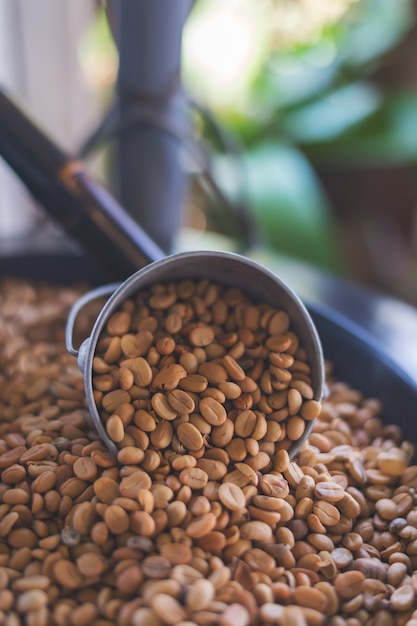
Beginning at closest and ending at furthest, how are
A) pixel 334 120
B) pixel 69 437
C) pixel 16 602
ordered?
pixel 16 602 < pixel 69 437 < pixel 334 120

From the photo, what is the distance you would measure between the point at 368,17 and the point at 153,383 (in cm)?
132

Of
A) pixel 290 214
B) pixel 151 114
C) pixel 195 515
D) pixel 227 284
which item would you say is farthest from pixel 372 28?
pixel 195 515

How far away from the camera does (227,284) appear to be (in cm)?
63

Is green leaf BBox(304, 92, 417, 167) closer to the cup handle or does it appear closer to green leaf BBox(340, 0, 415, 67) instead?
green leaf BBox(340, 0, 415, 67)

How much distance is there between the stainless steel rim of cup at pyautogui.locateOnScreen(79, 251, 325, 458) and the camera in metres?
0.52

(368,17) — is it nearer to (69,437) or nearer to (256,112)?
(256,112)

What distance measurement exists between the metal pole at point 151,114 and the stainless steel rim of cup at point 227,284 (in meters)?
0.24

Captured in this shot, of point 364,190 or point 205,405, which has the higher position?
point 205,405

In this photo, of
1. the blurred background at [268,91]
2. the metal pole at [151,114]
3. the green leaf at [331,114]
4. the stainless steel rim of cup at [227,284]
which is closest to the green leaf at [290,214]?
the blurred background at [268,91]

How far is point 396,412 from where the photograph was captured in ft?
2.07

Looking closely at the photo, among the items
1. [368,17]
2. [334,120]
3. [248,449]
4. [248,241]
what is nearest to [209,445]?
[248,449]

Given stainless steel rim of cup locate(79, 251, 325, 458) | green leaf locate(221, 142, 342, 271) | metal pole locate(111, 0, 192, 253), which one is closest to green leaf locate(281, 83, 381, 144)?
green leaf locate(221, 142, 342, 271)

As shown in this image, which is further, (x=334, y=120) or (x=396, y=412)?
(x=334, y=120)

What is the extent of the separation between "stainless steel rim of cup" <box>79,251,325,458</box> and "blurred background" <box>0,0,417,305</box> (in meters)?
0.64
